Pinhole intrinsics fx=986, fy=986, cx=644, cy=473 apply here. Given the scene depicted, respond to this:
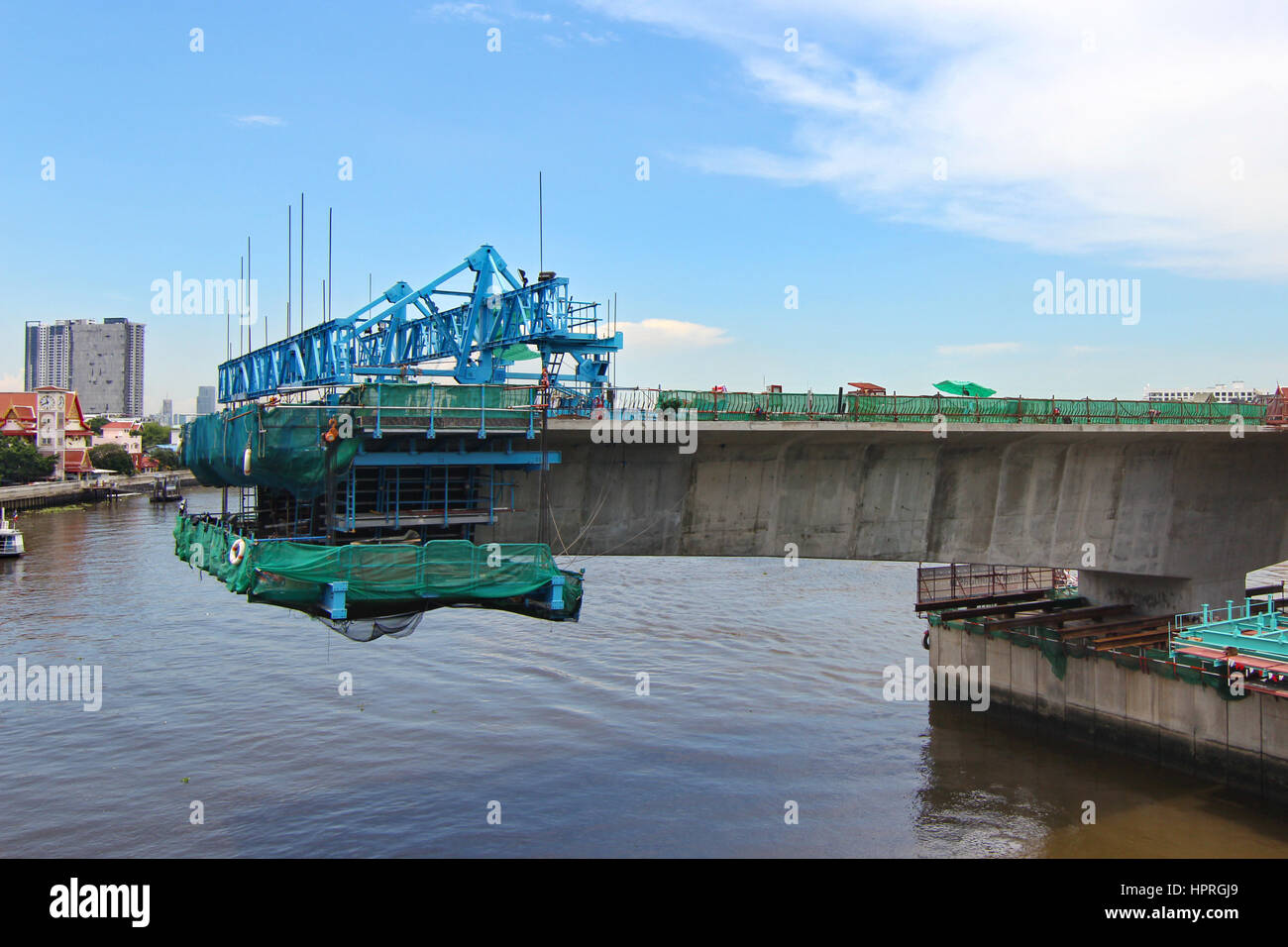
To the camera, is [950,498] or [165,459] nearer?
[950,498]

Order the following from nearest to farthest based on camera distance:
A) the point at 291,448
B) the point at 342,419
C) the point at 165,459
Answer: the point at 342,419 < the point at 291,448 < the point at 165,459

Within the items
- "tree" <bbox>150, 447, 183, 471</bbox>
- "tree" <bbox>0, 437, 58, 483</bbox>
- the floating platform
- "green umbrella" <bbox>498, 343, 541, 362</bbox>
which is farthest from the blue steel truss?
"tree" <bbox>150, 447, 183, 471</bbox>

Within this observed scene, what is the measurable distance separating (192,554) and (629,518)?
10.5 m

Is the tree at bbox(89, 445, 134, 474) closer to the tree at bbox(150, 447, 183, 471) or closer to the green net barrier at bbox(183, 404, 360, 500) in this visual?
the tree at bbox(150, 447, 183, 471)

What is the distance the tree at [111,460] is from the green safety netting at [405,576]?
152474 mm

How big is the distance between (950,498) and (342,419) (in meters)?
18.0

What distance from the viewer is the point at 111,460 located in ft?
504

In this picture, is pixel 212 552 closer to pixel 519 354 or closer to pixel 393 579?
pixel 393 579

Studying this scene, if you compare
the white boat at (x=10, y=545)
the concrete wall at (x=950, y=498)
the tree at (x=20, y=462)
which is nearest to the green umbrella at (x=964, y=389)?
the concrete wall at (x=950, y=498)

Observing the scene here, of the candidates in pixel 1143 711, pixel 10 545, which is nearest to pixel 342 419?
pixel 1143 711

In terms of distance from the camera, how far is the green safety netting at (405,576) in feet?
59.2

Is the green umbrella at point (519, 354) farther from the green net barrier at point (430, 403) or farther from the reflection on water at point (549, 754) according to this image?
the green net barrier at point (430, 403)

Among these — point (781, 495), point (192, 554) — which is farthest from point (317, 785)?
point (781, 495)

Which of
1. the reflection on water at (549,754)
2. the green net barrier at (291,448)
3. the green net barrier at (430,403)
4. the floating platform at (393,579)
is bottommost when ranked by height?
the reflection on water at (549,754)
